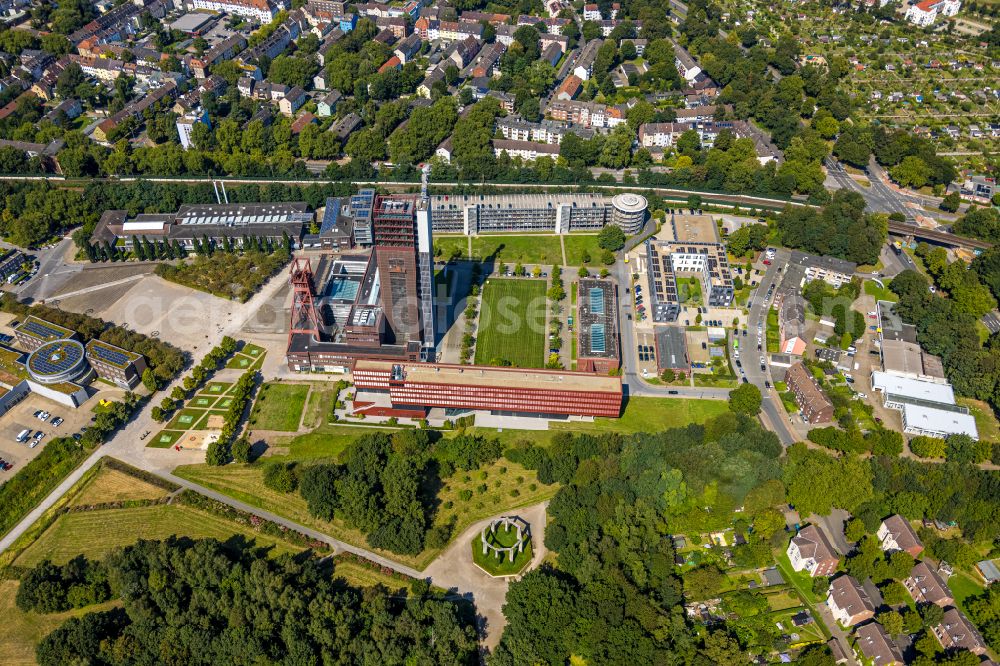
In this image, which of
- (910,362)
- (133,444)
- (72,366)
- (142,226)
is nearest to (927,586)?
(910,362)

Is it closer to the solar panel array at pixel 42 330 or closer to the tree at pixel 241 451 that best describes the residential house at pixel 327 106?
the solar panel array at pixel 42 330

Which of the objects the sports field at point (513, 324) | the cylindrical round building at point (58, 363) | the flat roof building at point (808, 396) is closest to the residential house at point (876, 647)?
the flat roof building at point (808, 396)

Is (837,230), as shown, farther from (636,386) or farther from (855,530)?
(855,530)

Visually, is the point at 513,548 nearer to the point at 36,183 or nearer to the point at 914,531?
the point at 914,531

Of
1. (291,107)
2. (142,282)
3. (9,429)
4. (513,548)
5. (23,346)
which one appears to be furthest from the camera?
(291,107)

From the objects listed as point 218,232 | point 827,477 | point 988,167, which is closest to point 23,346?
point 218,232

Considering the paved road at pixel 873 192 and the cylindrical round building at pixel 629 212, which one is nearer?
the cylindrical round building at pixel 629 212
